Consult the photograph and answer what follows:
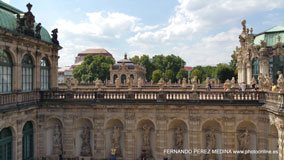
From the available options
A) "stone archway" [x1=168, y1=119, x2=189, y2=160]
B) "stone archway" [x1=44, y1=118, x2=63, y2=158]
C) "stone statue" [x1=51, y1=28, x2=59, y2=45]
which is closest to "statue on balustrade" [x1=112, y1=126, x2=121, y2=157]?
"stone archway" [x1=168, y1=119, x2=189, y2=160]

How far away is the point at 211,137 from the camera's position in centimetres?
2309

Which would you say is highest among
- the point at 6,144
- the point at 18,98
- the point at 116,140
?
the point at 18,98

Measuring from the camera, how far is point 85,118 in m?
24.2

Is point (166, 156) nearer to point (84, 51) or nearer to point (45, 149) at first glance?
point (45, 149)

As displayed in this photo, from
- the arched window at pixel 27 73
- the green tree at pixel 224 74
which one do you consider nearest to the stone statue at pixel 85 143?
the arched window at pixel 27 73

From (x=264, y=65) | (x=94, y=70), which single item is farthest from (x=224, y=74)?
(x=94, y=70)

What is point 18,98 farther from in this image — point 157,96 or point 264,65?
point 264,65

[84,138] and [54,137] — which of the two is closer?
[84,138]

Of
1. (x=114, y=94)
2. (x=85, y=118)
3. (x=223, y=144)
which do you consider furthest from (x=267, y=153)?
(x=85, y=118)

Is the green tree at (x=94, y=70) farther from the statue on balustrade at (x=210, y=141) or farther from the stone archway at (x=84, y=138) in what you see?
the statue on balustrade at (x=210, y=141)

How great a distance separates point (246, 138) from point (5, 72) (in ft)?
56.9

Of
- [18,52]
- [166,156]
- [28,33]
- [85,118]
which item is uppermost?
[28,33]

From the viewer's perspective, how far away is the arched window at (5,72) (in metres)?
19.9

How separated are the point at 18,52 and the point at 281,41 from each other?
24.7 metres
